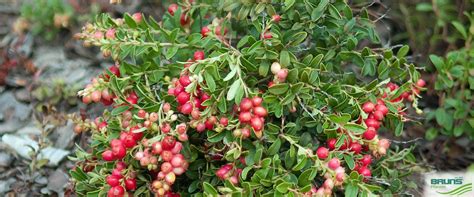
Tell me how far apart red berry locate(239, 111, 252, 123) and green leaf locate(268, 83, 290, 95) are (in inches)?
5.4

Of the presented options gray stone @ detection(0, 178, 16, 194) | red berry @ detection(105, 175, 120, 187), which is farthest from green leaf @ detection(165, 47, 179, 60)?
gray stone @ detection(0, 178, 16, 194)

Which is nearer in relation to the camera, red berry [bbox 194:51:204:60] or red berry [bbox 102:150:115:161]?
red berry [bbox 102:150:115:161]

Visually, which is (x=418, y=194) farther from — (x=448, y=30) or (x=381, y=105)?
(x=448, y=30)

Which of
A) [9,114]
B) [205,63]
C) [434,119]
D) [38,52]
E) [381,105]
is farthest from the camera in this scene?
[38,52]

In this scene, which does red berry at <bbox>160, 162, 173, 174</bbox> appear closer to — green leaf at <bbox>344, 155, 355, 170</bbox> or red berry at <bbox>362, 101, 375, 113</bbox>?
green leaf at <bbox>344, 155, 355, 170</bbox>

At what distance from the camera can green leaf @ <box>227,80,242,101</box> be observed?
2.02 metres

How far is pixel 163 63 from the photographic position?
2.66 m

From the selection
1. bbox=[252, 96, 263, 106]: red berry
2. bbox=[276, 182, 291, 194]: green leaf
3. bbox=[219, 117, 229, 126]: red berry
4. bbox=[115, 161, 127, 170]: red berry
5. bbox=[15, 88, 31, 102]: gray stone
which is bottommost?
bbox=[15, 88, 31, 102]: gray stone

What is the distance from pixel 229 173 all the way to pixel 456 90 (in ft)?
5.30

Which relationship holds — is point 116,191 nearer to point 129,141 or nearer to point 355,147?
point 129,141

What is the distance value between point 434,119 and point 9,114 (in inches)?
93.0

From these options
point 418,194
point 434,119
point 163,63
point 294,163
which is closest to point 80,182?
point 163,63

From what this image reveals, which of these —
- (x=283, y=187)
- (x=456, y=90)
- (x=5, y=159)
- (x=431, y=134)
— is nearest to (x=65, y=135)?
(x=5, y=159)

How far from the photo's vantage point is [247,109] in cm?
205
